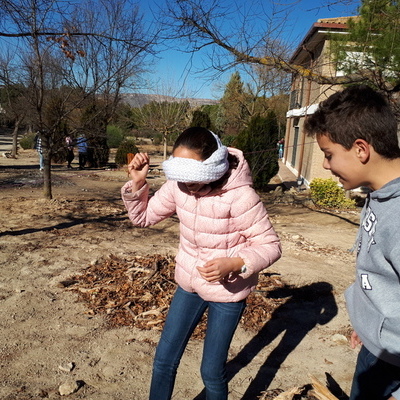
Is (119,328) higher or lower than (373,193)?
lower

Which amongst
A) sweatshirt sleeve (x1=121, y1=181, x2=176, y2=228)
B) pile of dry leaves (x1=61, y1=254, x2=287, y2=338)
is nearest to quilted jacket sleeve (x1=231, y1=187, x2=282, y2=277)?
sweatshirt sleeve (x1=121, y1=181, x2=176, y2=228)

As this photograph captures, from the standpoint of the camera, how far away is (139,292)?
395 cm

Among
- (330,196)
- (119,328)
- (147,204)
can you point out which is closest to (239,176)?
(147,204)

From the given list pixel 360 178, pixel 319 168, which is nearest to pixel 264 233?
pixel 360 178

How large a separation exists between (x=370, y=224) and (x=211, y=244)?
2.68ft

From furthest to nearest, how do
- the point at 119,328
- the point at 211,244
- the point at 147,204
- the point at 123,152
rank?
the point at 123,152 → the point at 119,328 → the point at 147,204 → the point at 211,244

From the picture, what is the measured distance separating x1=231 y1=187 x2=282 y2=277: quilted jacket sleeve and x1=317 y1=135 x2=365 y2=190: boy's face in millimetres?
536

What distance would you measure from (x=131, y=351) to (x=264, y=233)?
1.76m

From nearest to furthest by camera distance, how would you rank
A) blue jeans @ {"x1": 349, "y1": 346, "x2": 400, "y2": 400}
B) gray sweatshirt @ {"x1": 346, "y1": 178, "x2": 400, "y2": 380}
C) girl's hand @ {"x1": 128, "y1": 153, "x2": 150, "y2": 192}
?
1. gray sweatshirt @ {"x1": 346, "y1": 178, "x2": 400, "y2": 380}
2. blue jeans @ {"x1": 349, "y1": 346, "x2": 400, "y2": 400}
3. girl's hand @ {"x1": 128, "y1": 153, "x2": 150, "y2": 192}

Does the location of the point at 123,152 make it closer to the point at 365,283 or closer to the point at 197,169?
the point at 197,169

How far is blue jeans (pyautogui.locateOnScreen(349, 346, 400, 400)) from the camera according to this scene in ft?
4.66

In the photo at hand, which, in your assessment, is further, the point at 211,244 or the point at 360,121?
the point at 211,244

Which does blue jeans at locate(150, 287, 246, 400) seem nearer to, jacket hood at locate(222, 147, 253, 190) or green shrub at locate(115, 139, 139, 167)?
jacket hood at locate(222, 147, 253, 190)

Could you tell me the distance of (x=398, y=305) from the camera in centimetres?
118
